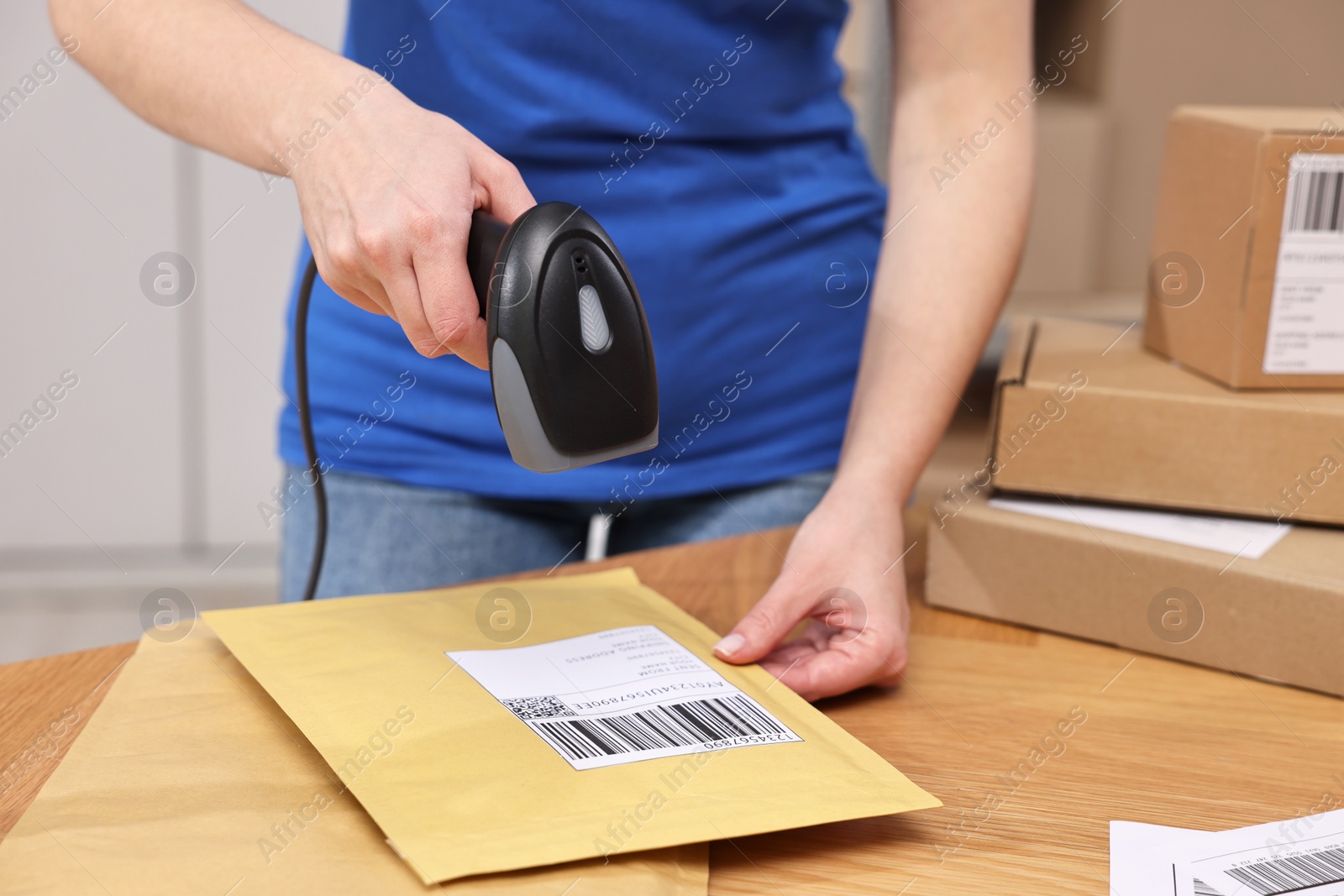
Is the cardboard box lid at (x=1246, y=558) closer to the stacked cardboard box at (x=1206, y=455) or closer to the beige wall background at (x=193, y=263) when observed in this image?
the stacked cardboard box at (x=1206, y=455)

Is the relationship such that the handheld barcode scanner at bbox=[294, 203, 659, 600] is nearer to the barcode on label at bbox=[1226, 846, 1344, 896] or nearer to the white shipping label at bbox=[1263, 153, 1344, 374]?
the barcode on label at bbox=[1226, 846, 1344, 896]

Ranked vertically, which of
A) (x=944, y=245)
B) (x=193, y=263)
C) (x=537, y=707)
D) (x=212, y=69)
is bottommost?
(x=193, y=263)

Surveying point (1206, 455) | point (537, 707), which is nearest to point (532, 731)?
point (537, 707)

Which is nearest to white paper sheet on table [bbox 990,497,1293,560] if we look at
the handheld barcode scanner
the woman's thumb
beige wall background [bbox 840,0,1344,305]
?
the woman's thumb

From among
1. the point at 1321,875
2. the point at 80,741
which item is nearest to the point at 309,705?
the point at 80,741

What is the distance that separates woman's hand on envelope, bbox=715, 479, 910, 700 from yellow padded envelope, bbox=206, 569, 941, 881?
0.03m

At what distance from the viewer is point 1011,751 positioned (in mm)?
570

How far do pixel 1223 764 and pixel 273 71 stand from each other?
60 cm

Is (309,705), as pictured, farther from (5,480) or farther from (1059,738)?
(5,480)

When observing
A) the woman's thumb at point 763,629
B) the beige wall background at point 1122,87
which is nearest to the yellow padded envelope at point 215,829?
the woman's thumb at point 763,629

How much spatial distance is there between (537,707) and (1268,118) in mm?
626

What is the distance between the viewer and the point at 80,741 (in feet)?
1.63

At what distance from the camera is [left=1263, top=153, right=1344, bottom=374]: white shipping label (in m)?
0.72

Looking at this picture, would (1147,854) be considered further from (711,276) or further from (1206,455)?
(711,276)
